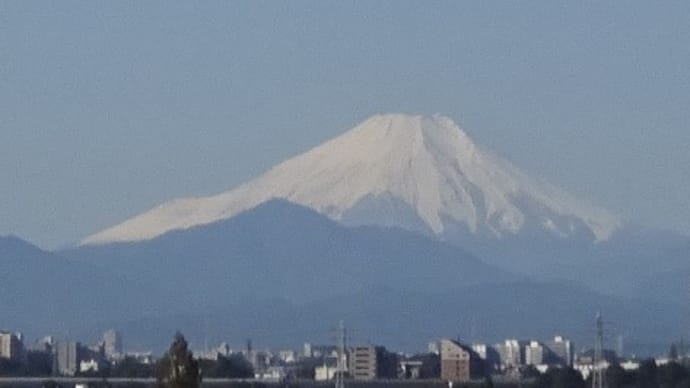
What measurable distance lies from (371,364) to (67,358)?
1476 cm

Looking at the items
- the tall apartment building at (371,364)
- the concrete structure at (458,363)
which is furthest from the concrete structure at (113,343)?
the concrete structure at (458,363)

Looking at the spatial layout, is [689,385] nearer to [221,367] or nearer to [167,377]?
[221,367]

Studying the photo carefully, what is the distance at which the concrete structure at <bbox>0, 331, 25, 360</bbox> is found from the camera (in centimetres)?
12988

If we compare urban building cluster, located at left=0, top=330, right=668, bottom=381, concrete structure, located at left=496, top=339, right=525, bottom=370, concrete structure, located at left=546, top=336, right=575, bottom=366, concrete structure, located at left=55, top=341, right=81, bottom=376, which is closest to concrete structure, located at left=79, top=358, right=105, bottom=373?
urban building cluster, located at left=0, top=330, right=668, bottom=381

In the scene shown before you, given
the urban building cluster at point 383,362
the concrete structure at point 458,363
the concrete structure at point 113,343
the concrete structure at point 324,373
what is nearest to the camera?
the concrete structure at point 324,373

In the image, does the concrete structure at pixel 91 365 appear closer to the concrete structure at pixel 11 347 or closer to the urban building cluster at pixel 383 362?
the urban building cluster at pixel 383 362

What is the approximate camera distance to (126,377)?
11012 centimetres

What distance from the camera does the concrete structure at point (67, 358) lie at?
128m

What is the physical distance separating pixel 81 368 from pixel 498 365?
728 inches

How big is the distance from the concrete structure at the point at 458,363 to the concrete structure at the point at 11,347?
1587cm

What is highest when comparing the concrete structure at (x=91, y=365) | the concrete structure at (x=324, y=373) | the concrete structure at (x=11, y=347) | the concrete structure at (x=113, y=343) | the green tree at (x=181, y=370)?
the concrete structure at (x=113, y=343)

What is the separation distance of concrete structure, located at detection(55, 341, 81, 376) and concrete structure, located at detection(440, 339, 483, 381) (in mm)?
13325

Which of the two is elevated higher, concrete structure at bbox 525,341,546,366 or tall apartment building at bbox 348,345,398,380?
concrete structure at bbox 525,341,546,366

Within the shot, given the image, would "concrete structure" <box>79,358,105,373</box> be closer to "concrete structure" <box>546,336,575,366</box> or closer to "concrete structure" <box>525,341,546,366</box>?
"concrete structure" <box>525,341,546,366</box>
